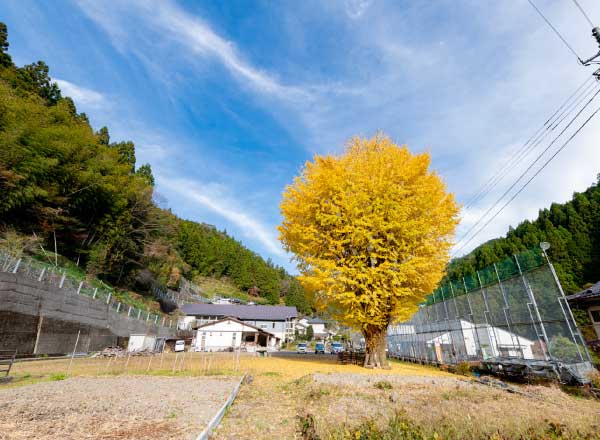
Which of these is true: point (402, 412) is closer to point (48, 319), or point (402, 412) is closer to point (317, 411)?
point (317, 411)

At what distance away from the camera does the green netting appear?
392 inches

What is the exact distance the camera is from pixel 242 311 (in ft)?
168

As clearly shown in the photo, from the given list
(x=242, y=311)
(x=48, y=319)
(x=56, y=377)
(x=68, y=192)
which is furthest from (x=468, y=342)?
(x=242, y=311)

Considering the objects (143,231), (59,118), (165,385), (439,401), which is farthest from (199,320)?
(439,401)

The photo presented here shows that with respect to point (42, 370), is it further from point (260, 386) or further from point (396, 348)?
point (396, 348)

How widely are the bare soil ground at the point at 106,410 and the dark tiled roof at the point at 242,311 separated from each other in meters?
42.4

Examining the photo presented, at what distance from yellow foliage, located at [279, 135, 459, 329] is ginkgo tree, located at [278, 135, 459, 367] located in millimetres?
43

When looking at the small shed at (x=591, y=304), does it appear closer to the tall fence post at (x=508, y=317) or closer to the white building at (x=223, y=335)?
the tall fence post at (x=508, y=317)

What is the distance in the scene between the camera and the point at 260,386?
9.57 meters

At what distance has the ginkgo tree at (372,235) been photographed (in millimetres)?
11414

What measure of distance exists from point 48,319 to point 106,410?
15285 mm

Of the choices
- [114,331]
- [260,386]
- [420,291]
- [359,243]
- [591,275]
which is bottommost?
[260,386]

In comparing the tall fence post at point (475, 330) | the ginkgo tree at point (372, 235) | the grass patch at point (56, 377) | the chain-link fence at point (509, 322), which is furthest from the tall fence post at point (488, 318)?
the grass patch at point (56, 377)

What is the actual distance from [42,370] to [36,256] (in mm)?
13780
